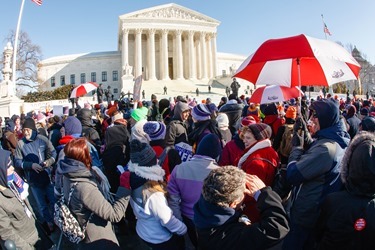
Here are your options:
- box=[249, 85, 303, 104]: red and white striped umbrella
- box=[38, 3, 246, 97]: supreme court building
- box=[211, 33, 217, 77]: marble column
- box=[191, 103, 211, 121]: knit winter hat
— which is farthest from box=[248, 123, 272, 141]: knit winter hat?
box=[211, 33, 217, 77]: marble column

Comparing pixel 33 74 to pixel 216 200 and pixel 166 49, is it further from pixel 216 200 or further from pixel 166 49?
pixel 216 200

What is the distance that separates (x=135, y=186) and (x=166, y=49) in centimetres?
5995

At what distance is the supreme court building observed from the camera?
2360 inches

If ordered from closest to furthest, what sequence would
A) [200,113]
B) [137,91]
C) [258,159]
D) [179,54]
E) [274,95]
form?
[258,159], [200,113], [274,95], [137,91], [179,54]

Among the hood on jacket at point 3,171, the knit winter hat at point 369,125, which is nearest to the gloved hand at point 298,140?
the knit winter hat at point 369,125

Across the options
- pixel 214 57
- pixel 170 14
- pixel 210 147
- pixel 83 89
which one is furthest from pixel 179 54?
pixel 210 147

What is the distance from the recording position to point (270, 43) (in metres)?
4.14

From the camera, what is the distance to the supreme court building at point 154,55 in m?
59.9

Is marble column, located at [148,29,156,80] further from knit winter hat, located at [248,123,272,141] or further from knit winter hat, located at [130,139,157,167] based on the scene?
knit winter hat, located at [130,139,157,167]

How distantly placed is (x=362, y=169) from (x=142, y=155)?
2.02 metres

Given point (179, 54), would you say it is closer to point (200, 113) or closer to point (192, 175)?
point (200, 113)

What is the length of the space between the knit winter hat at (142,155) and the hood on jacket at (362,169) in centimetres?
184

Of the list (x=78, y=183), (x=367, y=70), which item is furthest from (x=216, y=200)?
(x=367, y=70)

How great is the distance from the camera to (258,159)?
3.39 meters
